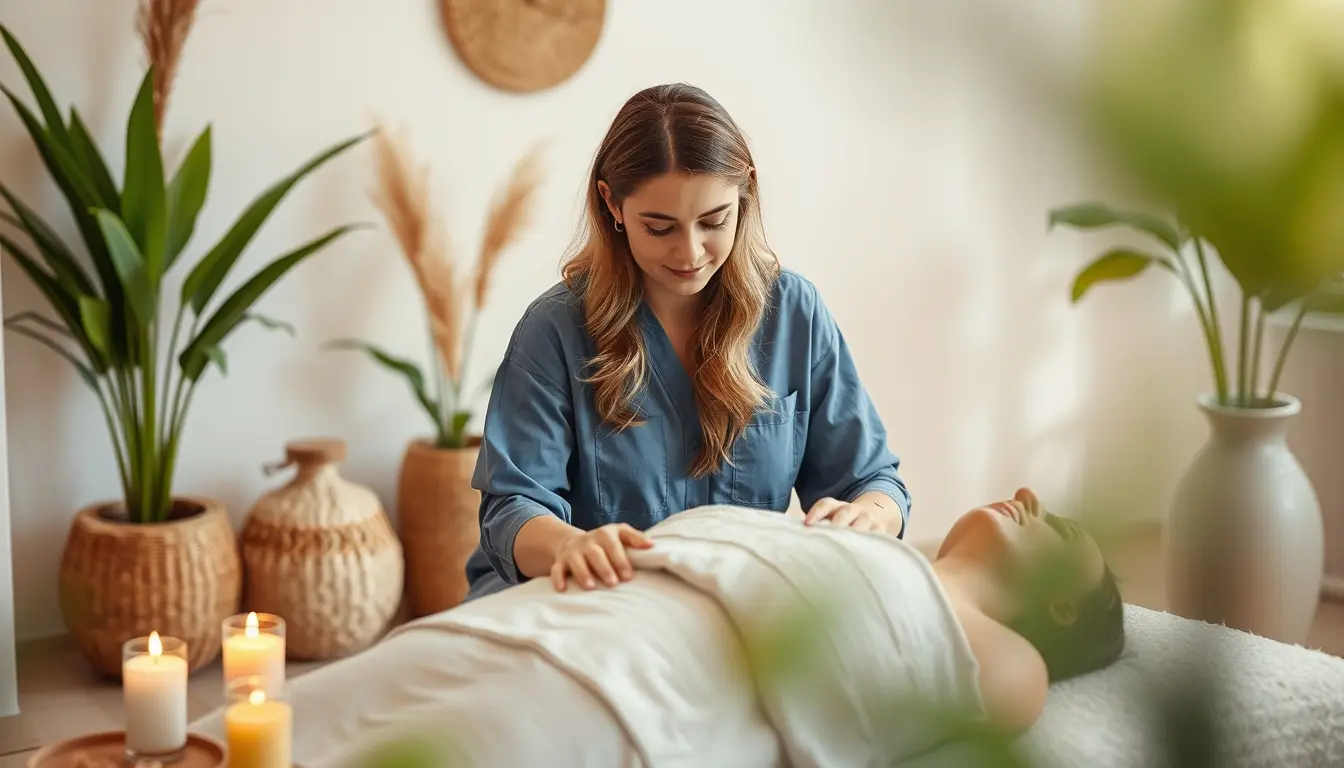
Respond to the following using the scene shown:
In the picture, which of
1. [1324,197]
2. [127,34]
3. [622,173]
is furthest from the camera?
[127,34]

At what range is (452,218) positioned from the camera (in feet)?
10.5

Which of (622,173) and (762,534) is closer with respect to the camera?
(762,534)

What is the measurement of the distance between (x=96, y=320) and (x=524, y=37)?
3.78ft

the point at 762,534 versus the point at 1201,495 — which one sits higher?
the point at 1201,495

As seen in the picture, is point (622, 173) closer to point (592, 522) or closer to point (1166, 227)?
point (592, 522)

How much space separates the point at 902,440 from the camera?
12.9 ft

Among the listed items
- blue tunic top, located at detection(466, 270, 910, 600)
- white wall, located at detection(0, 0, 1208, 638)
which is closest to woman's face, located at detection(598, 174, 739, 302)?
blue tunic top, located at detection(466, 270, 910, 600)

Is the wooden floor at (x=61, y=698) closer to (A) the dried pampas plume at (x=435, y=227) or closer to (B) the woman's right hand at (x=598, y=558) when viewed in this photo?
(A) the dried pampas plume at (x=435, y=227)

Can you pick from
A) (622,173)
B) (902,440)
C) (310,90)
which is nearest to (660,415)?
(622,173)

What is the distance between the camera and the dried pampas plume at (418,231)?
298cm

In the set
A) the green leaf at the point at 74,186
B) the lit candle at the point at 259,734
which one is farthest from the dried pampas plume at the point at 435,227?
the lit candle at the point at 259,734

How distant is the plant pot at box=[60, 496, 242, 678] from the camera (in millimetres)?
2629

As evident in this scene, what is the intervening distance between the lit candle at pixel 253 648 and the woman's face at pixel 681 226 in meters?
0.64

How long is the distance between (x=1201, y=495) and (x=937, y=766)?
8 centimetres
